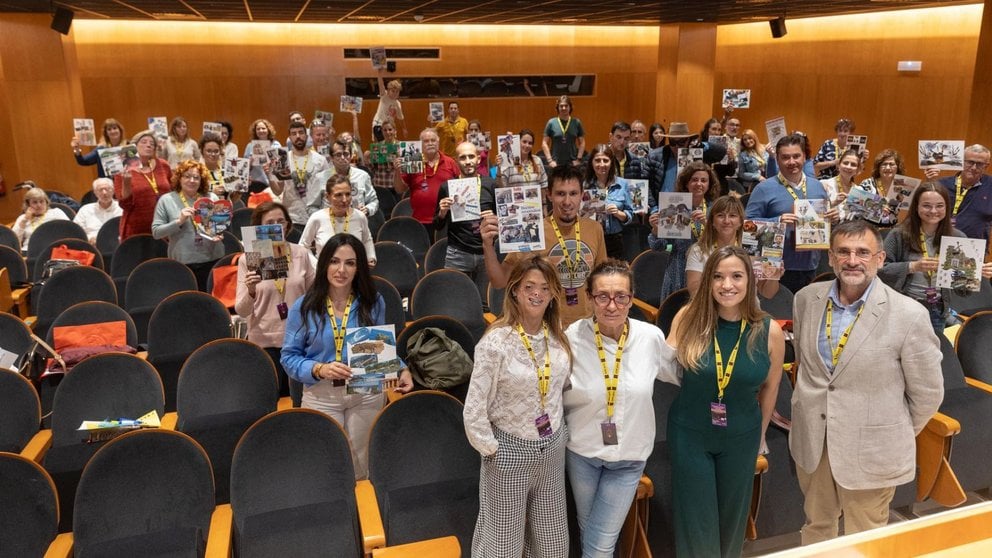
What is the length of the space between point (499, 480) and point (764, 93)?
1526cm

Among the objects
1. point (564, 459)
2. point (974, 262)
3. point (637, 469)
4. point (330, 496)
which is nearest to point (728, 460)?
point (637, 469)

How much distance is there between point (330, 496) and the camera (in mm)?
3441

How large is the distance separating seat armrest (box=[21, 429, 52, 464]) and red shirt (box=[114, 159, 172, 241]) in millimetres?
3105

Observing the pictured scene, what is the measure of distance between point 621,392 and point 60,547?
2448 mm

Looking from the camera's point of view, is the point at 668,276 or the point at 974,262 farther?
the point at 668,276

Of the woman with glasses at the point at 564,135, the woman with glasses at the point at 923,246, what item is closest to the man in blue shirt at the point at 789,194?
the woman with glasses at the point at 923,246

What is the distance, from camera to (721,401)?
295 cm

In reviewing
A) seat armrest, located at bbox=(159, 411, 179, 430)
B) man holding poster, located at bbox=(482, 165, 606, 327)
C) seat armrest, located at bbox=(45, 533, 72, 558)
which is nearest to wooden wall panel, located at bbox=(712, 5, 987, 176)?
man holding poster, located at bbox=(482, 165, 606, 327)

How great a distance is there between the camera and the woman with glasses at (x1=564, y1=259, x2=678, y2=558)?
2971 mm

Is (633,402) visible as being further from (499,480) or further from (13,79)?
(13,79)

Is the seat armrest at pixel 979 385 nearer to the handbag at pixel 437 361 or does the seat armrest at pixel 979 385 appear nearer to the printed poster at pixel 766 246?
the printed poster at pixel 766 246

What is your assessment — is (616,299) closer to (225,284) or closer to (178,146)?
(225,284)

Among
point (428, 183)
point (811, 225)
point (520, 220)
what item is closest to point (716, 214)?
point (811, 225)

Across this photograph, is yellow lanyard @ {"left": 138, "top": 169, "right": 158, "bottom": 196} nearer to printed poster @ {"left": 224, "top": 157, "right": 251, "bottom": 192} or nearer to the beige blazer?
printed poster @ {"left": 224, "top": 157, "right": 251, "bottom": 192}
